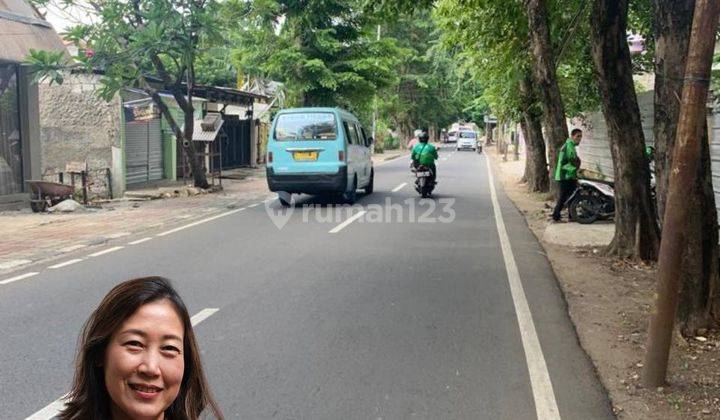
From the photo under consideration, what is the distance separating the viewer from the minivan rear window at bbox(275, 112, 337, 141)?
14719 millimetres

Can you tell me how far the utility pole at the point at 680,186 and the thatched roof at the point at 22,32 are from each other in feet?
42.0

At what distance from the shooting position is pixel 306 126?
48.7ft

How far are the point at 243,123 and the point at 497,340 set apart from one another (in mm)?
26116

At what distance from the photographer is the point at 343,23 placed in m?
26.6

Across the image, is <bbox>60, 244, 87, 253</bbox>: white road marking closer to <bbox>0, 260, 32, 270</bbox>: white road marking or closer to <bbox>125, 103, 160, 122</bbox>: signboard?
<bbox>0, 260, 32, 270</bbox>: white road marking

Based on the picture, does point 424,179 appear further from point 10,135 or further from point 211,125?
point 10,135

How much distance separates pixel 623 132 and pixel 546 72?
4622mm

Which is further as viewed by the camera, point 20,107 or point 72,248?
point 20,107

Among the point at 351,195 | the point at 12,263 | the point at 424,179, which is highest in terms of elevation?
the point at 424,179

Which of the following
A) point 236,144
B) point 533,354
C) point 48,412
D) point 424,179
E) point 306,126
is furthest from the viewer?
point 236,144

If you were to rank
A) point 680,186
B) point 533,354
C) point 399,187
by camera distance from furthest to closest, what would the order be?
1. point 399,187
2. point 533,354
3. point 680,186

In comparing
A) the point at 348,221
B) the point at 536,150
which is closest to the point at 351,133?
the point at 348,221

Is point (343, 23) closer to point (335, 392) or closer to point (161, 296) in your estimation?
point (335, 392)

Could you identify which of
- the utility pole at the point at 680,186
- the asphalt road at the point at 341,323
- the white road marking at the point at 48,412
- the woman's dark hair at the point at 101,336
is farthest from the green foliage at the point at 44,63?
the woman's dark hair at the point at 101,336
